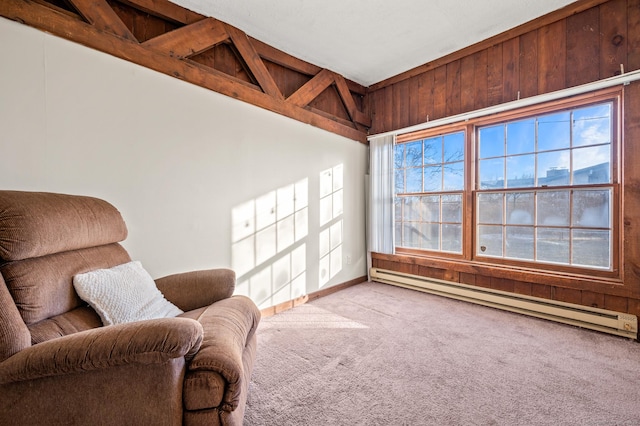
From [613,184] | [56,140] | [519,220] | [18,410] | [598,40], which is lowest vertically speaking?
[18,410]

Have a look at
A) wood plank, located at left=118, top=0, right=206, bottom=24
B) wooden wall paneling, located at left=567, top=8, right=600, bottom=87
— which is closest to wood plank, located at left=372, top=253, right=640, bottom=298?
wooden wall paneling, located at left=567, top=8, right=600, bottom=87

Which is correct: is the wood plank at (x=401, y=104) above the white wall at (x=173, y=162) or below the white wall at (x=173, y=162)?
above

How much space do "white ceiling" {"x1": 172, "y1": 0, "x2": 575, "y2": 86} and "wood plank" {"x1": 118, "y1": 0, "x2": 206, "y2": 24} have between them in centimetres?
5

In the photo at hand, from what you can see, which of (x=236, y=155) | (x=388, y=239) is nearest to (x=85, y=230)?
(x=236, y=155)

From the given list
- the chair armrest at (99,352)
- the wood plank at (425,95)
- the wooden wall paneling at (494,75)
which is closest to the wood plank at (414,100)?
the wood plank at (425,95)

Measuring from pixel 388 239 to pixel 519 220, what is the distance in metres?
1.45

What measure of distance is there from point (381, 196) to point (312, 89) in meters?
1.61

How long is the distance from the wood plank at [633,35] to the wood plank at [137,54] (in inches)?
111

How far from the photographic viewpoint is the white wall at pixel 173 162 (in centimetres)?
171

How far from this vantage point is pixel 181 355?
0.95 meters

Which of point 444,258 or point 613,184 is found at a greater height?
point 613,184

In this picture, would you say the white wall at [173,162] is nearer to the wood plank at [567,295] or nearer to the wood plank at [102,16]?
Result: the wood plank at [102,16]

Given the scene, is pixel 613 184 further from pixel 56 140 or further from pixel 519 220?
pixel 56 140

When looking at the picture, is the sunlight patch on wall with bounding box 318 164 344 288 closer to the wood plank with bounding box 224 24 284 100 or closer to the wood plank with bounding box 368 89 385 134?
the wood plank with bounding box 368 89 385 134
